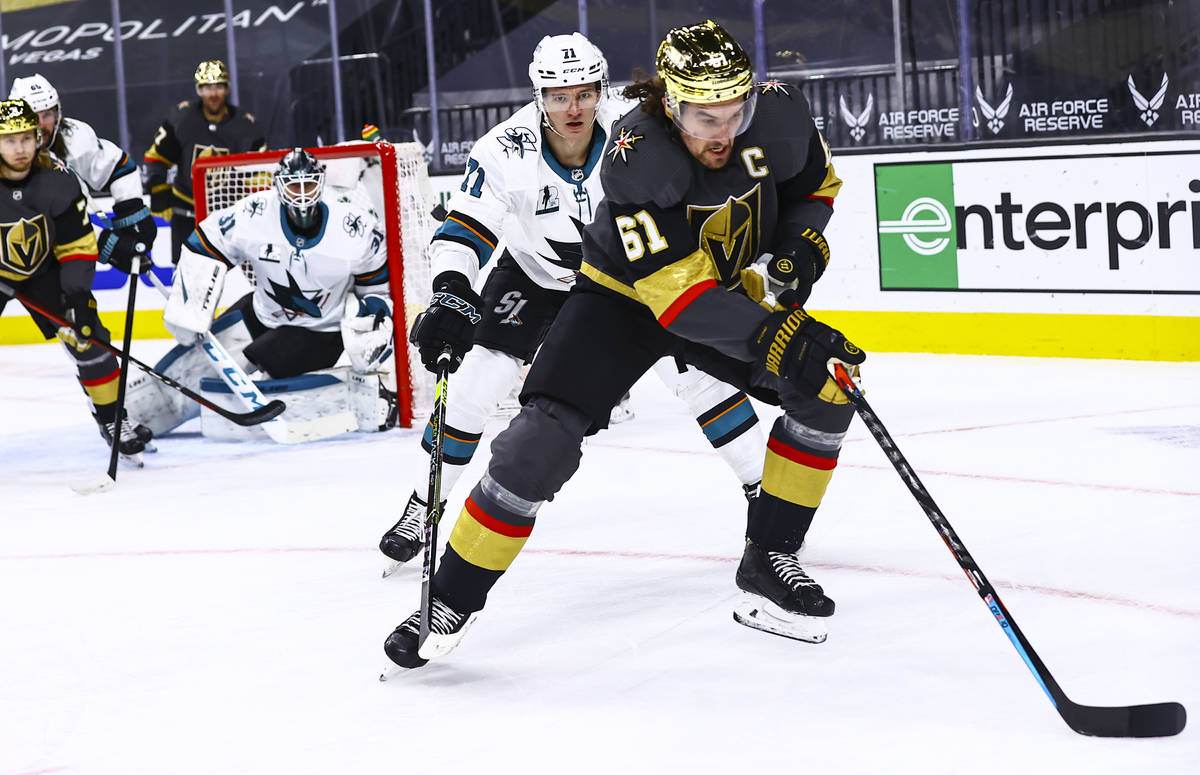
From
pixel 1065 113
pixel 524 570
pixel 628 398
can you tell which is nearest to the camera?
pixel 524 570

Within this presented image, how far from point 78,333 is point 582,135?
219 cm

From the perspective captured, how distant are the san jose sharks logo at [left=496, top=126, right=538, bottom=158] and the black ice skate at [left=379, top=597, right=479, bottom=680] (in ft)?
3.57

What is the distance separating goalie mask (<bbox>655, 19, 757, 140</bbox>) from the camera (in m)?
2.21

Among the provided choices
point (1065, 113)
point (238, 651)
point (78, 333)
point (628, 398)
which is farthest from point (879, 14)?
point (238, 651)

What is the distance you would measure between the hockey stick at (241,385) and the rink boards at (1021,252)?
2.49 metres

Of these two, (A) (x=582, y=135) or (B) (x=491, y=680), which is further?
(A) (x=582, y=135)

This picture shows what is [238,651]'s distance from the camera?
102 inches

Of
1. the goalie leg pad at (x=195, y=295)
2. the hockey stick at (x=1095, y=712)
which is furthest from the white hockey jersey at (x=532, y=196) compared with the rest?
the goalie leg pad at (x=195, y=295)

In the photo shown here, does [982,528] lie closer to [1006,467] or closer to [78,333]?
[1006,467]

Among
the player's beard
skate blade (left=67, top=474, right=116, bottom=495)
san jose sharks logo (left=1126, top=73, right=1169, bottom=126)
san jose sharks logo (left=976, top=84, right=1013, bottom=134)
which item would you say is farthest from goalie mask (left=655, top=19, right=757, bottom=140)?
san jose sharks logo (left=976, top=84, right=1013, bottom=134)

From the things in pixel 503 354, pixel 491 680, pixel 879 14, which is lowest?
pixel 491 680

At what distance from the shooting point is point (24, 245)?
15.0 feet

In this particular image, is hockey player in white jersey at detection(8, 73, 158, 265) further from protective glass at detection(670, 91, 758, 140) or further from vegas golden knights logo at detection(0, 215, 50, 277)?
protective glass at detection(670, 91, 758, 140)

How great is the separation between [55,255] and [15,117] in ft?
1.53
